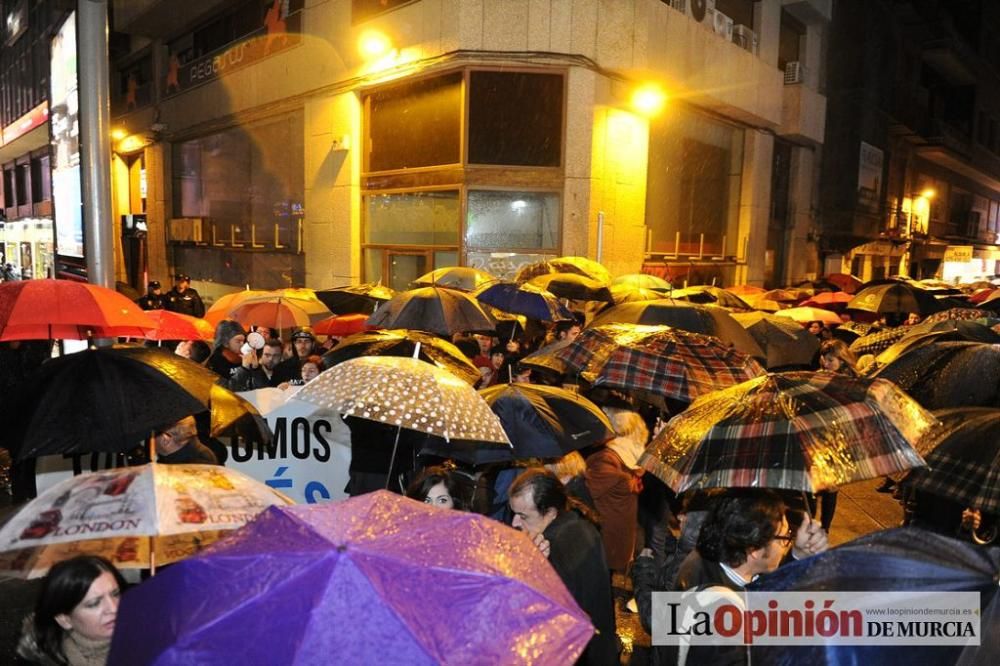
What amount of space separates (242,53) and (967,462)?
21.0 meters

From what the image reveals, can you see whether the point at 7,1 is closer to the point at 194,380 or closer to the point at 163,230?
the point at 163,230

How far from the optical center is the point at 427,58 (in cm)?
1434

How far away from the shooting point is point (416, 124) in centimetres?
1532

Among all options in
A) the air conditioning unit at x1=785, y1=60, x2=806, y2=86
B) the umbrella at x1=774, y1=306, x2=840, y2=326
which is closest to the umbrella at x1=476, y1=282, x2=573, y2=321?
the umbrella at x1=774, y1=306, x2=840, y2=326

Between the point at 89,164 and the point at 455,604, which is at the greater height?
the point at 89,164

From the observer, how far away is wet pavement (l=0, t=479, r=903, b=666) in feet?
16.8

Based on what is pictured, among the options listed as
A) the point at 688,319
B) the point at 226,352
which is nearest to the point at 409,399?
the point at 688,319

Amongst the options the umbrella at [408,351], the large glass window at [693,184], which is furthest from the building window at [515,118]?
the umbrella at [408,351]

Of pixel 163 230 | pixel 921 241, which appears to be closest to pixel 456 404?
pixel 163 230

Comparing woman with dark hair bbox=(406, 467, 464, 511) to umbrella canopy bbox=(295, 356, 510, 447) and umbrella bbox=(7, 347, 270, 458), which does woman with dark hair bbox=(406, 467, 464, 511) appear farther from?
umbrella bbox=(7, 347, 270, 458)

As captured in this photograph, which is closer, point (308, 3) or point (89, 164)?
point (89, 164)

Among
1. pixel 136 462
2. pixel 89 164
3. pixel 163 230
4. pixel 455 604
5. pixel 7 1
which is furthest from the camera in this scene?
pixel 7 1

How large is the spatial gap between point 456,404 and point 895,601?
2.40 m

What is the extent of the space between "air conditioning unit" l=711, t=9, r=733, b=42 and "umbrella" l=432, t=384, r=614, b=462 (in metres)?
15.7
